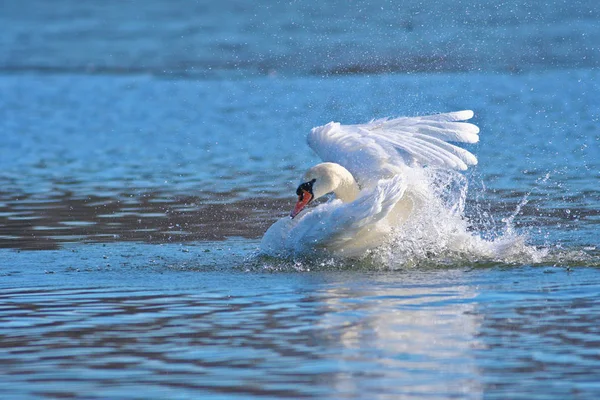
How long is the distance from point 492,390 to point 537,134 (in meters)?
14.6

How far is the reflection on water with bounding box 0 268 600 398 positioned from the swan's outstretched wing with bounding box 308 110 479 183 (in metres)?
1.72

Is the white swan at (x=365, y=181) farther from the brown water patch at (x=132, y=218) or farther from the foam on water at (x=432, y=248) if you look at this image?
the brown water patch at (x=132, y=218)

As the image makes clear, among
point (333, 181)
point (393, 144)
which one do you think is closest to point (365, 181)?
point (393, 144)

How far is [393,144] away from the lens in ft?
39.5

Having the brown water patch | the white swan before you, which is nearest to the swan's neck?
the white swan

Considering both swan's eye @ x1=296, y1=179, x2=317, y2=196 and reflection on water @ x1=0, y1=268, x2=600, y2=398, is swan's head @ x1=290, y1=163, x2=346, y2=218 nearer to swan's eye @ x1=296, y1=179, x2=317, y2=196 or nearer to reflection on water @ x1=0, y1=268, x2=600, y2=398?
swan's eye @ x1=296, y1=179, x2=317, y2=196

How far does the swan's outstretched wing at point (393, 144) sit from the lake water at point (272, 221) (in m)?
0.90

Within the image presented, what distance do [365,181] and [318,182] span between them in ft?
2.15

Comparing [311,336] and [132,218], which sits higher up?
[132,218]

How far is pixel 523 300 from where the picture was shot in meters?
8.98

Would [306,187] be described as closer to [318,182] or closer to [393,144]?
[318,182]

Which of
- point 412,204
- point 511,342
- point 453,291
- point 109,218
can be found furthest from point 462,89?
point 511,342

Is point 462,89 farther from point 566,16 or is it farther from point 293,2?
point 293,2

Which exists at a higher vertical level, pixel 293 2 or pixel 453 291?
pixel 293 2
